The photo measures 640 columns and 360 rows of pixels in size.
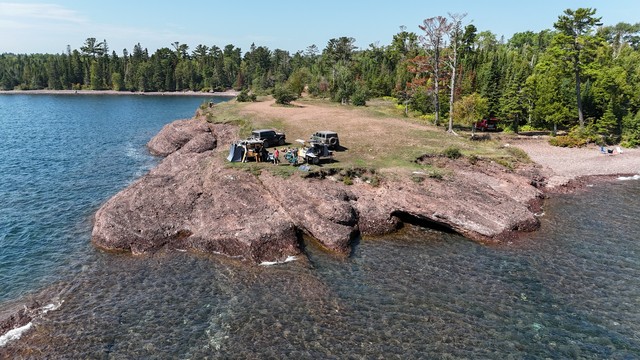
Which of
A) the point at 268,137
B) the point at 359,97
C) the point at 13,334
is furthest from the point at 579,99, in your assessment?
the point at 13,334

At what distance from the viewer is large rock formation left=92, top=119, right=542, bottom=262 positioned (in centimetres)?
2927

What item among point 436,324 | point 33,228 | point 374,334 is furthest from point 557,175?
point 33,228

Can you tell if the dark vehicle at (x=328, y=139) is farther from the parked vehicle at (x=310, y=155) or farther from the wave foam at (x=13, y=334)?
the wave foam at (x=13, y=334)

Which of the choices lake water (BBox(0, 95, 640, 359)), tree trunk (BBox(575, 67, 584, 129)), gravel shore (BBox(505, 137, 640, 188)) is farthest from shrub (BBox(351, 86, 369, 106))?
lake water (BBox(0, 95, 640, 359))

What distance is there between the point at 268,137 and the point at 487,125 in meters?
43.4

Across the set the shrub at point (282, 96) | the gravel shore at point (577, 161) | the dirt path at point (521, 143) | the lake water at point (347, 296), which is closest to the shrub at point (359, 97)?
the shrub at point (282, 96)

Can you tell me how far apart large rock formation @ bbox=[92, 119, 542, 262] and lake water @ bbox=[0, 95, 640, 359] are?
1382 mm

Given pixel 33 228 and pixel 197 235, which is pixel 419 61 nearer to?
pixel 197 235

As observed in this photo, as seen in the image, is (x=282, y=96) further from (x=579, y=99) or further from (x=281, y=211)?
(x=579, y=99)

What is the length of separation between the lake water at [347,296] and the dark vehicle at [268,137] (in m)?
18.4

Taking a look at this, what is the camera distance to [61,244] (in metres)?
30.5

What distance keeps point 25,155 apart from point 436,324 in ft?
208

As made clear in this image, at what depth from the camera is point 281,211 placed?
31.8 metres

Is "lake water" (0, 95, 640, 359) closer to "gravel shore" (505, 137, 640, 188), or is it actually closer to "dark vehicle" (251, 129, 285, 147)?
"gravel shore" (505, 137, 640, 188)
